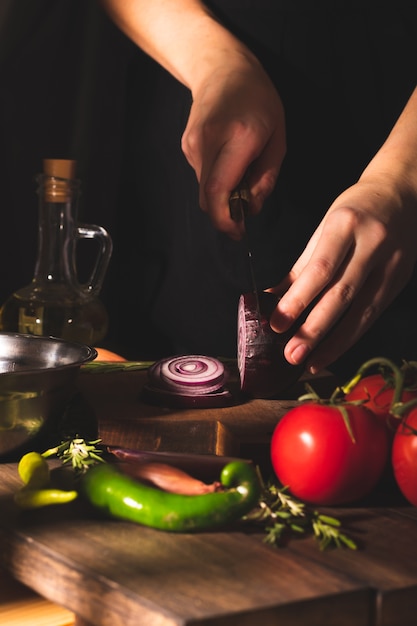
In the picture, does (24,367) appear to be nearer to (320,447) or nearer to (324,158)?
(320,447)

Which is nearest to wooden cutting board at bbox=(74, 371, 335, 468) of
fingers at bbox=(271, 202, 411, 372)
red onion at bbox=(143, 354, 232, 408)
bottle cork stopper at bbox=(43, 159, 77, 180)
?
red onion at bbox=(143, 354, 232, 408)

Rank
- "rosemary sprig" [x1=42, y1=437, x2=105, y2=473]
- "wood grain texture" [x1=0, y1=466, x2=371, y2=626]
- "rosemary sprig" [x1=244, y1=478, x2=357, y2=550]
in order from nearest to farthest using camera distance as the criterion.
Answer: "wood grain texture" [x1=0, y1=466, x2=371, y2=626] < "rosemary sprig" [x1=244, y1=478, x2=357, y2=550] < "rosemary sprig" [x1=42, y1=437, x2=105, y2=473]

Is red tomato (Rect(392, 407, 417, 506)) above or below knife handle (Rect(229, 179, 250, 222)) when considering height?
below

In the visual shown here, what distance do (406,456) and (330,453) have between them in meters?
0.09

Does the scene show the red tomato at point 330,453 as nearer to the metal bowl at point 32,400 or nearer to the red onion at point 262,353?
the metal bowl at point 32,400

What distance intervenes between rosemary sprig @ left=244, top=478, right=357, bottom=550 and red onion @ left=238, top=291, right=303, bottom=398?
1.88 feet

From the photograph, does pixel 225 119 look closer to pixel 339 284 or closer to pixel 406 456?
pixel 339 284

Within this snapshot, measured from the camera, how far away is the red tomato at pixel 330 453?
110cm

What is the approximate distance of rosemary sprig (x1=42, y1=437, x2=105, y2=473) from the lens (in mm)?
1172

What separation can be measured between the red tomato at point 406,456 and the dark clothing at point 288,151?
1077 mm

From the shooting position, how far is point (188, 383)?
1.71m

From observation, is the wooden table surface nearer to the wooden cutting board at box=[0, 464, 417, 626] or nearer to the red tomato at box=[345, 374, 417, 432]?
the wooden cutting board at box=[0, 464, 417, 626]

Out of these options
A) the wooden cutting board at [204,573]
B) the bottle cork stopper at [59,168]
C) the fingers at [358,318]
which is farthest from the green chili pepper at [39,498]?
the bottle cork stopper at [59,168]

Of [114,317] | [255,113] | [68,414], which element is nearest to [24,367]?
[68,414]
